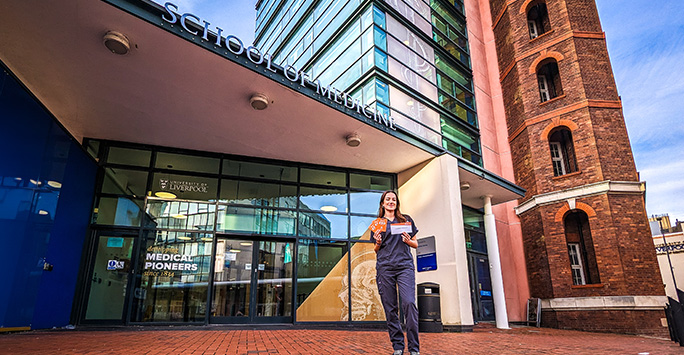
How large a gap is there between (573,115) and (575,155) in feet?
5.10

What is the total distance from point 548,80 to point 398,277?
16816mm

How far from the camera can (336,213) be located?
34.3 feet

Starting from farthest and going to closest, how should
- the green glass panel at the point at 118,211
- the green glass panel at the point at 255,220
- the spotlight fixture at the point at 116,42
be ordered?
the green glass panel at the point at 255,220, the green glass panel at the point at 118,211, the spotlight fixture at the point at 116,42

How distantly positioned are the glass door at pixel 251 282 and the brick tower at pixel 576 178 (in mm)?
10111

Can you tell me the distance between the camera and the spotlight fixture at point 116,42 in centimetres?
559

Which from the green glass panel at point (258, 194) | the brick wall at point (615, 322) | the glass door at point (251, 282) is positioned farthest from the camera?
the brick wall at point (615, 322)

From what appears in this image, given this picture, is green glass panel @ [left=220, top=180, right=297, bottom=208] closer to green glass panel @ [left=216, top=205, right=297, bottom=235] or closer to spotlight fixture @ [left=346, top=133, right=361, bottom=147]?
green glass panel @ [left=216, top=205, right=297, bottom=235]

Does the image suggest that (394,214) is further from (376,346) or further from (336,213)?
(336,213)

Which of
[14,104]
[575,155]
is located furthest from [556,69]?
[14,104]

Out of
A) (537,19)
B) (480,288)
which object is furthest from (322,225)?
(537,19)

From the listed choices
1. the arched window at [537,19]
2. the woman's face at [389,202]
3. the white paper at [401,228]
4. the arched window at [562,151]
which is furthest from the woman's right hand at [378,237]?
the arched window at [537,19]

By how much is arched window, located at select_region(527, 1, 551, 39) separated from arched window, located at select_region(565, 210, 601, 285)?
8.50 meters

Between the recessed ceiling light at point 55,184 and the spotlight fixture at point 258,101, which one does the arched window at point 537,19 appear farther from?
the recessed ceiling light at point 55,184

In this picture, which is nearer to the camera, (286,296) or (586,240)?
(286,296)
